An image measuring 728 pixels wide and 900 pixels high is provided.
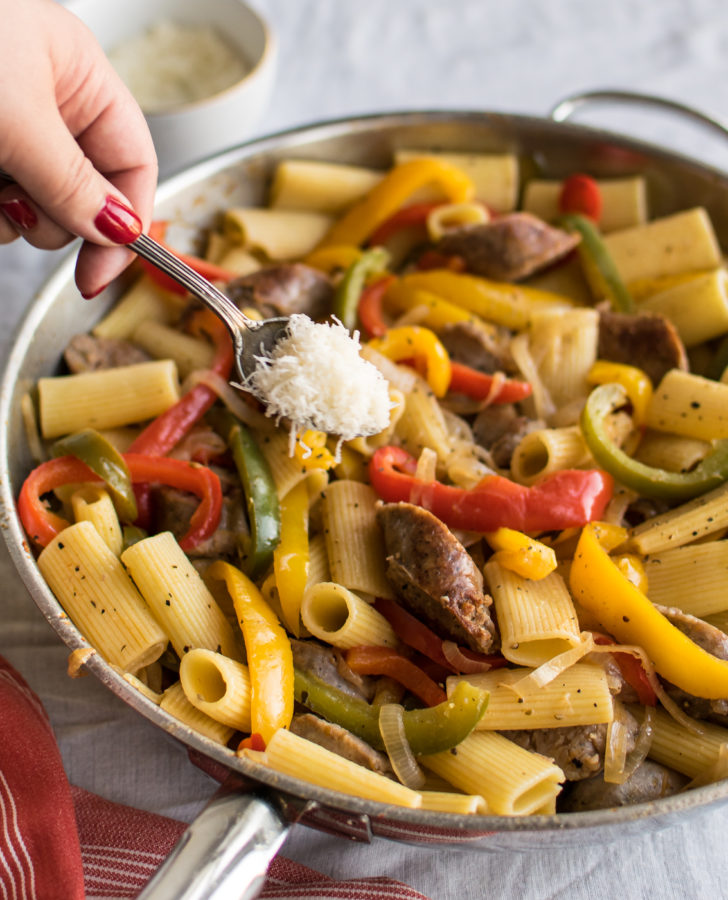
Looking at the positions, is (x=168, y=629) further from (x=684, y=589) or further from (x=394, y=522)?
(x=684, y=589)

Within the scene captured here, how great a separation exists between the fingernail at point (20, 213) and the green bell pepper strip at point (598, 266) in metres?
2.03

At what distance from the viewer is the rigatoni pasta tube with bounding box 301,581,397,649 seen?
7.61 feet

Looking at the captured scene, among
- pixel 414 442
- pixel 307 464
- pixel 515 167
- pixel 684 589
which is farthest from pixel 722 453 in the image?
pixel 515 167

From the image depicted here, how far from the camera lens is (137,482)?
2637mm

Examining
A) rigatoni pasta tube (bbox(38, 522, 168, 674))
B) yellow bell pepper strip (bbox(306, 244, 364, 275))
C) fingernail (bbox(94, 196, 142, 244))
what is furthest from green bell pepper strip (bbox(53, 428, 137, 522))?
yellow bell pepper strip (bbox(306, 244, 364, 275))

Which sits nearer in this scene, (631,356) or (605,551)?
(605,551)

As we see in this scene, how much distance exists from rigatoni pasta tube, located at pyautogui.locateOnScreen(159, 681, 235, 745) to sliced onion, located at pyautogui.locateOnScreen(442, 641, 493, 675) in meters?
0.60

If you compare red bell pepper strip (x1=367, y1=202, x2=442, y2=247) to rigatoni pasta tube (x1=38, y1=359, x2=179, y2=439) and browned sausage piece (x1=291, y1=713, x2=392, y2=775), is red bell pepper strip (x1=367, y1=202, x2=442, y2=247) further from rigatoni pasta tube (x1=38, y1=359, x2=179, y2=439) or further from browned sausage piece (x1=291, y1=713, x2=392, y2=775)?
browned sausage piece (x1=291, y1=713, x2=392, y2=775)

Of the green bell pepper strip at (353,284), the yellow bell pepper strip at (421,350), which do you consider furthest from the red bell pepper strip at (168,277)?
the yellow bell pepper strip at (421,350)

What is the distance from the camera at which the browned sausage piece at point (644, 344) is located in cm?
297

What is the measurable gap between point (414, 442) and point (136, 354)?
1069mm

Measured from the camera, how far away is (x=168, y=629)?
2.33m

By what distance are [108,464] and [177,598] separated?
484mm

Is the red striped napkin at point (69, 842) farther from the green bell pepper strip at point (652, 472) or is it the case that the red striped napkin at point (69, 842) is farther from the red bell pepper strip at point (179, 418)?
the green bell pepper strip at point (652, 472)
